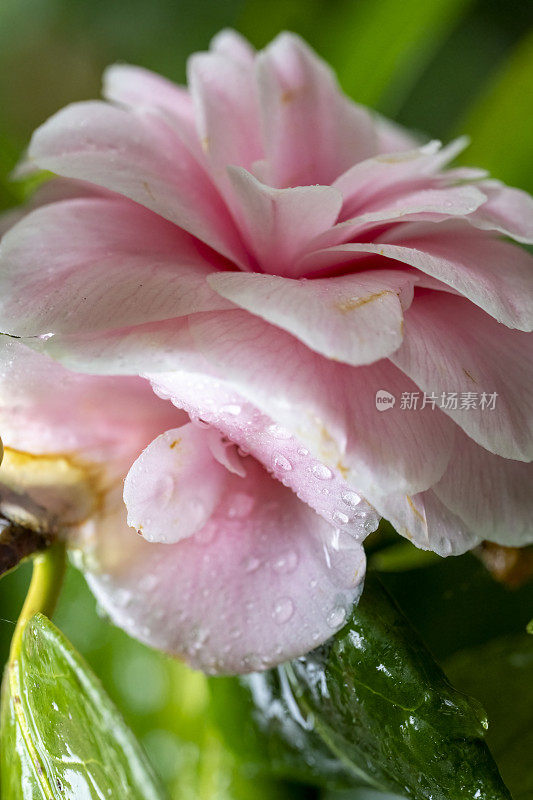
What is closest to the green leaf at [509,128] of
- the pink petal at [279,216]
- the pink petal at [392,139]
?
the pink petal at [392,139]

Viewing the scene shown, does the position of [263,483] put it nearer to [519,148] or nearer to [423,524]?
[423,524]

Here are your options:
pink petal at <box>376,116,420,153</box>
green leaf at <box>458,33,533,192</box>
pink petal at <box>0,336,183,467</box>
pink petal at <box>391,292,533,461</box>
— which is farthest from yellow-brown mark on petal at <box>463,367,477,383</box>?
green leaf at <box>458,33,533,192</box>

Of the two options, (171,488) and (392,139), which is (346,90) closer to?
(392,139)

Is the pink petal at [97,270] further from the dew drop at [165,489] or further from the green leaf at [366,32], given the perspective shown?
the green leaf at [366,32]

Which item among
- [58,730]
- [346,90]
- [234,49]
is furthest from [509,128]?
[58,730]

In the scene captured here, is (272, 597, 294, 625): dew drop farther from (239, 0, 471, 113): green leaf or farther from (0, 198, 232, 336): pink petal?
(239, 0, 471, 113): green leaf

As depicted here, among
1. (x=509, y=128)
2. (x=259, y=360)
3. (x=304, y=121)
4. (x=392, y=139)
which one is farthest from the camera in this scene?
(x=509, y=128)
